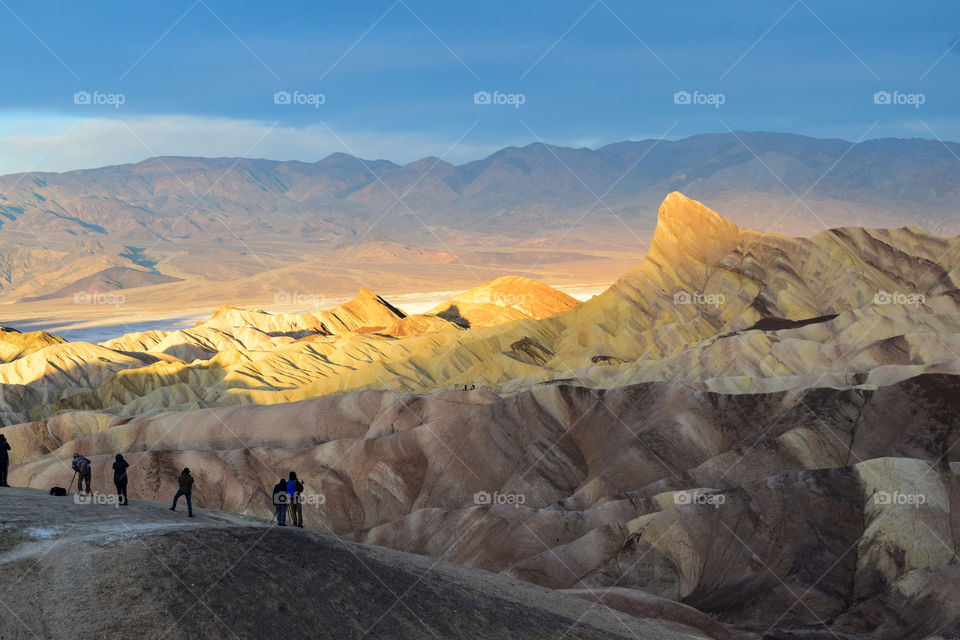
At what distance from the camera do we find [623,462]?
189 ft

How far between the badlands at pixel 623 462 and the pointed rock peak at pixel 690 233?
40.3 feet

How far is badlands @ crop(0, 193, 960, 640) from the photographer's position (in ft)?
120

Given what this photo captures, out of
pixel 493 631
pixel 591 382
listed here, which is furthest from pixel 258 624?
pixel 591 382

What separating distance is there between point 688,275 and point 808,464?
68.3m

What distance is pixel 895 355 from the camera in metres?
71.4

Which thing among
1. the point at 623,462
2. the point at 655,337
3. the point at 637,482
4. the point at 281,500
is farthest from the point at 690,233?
the point at 281,500

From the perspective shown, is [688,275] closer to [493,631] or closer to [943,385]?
[943,385]

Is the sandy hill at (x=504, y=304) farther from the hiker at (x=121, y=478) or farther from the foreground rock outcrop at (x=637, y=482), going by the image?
the hiker at (x=121, y=478)

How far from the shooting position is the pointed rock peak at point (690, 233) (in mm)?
122312

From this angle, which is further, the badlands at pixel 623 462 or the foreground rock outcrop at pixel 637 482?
the foreground rock outcrop at pixel 637 482

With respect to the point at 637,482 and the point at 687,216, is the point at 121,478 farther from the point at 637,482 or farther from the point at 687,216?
the point at 687,216

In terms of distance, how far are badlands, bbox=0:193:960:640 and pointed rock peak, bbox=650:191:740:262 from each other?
1229cm

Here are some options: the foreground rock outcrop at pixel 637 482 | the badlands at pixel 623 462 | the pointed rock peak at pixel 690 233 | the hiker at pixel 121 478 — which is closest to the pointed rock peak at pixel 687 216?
Answer: the pointed rock peak at pixel 690 233

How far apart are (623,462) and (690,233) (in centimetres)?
7127
